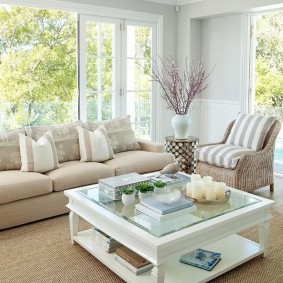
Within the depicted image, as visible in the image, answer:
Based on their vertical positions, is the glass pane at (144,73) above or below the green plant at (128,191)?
above

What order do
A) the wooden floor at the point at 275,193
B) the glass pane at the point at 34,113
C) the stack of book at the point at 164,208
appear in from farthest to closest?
the glass pane at the point at 34,113
the wooden floor at the point at 275,193
the stack of book at the point at 164,208

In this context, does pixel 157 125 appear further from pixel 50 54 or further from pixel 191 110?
pixel 50 54

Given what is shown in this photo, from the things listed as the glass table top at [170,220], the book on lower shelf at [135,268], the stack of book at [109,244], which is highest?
the glass table top at [170,220]

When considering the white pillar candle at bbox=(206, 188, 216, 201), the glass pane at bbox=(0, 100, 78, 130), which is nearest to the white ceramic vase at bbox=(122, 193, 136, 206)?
the white pillar candle at bbox=(206, 188, 216, 201)

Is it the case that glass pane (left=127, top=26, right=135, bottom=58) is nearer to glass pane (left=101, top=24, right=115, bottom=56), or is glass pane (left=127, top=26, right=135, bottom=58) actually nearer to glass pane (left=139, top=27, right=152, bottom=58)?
glass pane (left=139, top=27, right=152, bottom=58)

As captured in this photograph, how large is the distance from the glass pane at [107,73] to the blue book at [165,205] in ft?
9.84

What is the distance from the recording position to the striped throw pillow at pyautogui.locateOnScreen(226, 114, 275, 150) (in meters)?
4.08

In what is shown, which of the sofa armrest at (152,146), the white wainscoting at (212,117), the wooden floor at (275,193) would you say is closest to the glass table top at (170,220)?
the wooden floor at (275,193)

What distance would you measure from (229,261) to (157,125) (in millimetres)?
3468

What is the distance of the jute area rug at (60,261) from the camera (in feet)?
7.86

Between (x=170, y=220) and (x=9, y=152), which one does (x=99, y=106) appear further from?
(x=170, y=220)

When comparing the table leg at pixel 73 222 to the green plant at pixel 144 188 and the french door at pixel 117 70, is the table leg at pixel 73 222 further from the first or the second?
the french door at pixel 117 70

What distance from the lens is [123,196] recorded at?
251 centimetres

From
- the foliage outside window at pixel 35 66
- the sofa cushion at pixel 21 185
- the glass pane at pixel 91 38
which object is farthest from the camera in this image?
the foliage outside window at pixel 35 66
